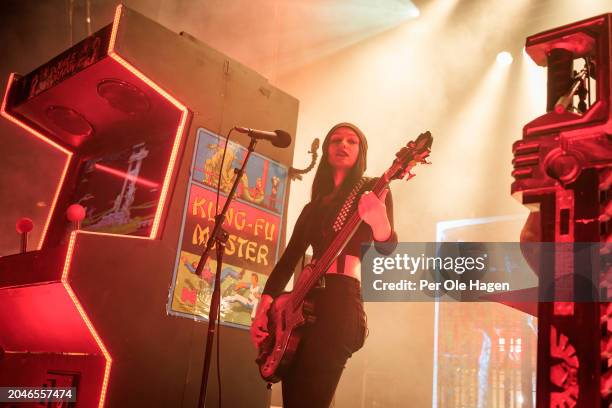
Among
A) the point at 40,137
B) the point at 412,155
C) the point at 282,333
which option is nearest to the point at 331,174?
the point at 412,155

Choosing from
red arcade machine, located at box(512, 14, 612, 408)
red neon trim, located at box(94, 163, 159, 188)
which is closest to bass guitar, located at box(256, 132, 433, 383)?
red arcade machine, located at box(512, 14, 612, 408)

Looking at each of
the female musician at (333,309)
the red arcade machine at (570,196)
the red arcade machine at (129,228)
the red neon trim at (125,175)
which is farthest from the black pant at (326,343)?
the red neon trim at (125,175)

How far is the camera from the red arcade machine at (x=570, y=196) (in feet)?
7.15

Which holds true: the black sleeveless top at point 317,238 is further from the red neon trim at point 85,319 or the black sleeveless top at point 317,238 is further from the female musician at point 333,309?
the red neon trim at point 85,319

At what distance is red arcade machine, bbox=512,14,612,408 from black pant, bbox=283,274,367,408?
1.42 meters

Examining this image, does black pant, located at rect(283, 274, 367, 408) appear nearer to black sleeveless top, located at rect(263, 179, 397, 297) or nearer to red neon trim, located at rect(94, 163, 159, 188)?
black sleeveless top, located at rect(263, 179, 397, 297)

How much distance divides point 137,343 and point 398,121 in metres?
3.72

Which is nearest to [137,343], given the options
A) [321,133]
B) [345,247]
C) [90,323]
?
[90,323]

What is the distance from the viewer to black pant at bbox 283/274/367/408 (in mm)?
3625

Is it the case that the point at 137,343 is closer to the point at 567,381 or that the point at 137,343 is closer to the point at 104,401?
the point at 104,401

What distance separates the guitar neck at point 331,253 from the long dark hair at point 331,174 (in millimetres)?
262

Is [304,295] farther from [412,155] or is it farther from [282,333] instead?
[412,155]

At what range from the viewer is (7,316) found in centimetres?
429

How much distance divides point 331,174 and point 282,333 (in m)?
1.15
